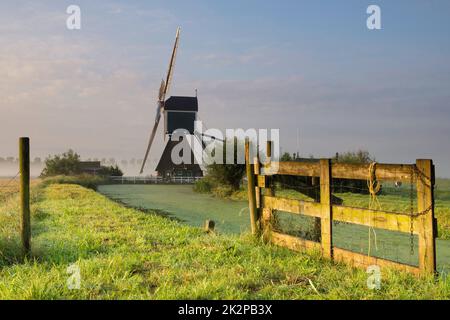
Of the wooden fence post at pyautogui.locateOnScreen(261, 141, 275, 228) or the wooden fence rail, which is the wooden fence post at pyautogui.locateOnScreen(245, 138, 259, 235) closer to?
the wooden fence rail

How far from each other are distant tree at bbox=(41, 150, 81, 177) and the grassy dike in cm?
4672

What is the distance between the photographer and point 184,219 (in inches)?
693

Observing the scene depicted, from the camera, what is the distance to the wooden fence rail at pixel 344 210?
6672 millimetres

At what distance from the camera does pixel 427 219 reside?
6629mm

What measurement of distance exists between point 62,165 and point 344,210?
2081 inches

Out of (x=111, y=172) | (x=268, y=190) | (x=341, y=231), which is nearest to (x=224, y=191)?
(x=341, y=231)

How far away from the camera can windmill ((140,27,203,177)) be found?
53906mm

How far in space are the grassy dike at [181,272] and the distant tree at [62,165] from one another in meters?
46.7

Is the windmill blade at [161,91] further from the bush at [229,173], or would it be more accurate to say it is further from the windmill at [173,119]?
the bush at [229,173]

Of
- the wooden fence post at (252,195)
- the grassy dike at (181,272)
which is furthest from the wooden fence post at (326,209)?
the wooden fence post at (252,195)

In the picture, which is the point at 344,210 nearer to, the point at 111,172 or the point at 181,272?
the point at 181,272

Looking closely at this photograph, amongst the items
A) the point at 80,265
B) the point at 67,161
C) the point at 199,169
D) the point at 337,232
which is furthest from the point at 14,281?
the point at 67,161
